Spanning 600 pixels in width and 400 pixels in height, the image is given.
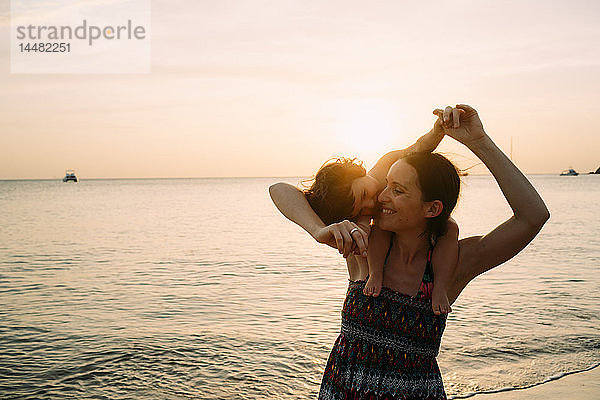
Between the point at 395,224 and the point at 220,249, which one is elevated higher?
the point at 395,224

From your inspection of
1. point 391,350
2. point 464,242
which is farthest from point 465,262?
point 391,350

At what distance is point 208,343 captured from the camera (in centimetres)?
995

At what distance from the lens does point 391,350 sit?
256 centimetres

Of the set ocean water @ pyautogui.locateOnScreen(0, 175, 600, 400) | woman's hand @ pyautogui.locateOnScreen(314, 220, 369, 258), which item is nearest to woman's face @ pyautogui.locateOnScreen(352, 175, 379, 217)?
woman's hand @ pyautogui.locateOnScreen(314, 220, 369, 258)

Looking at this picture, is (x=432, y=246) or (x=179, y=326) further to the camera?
(x=179, y=326)

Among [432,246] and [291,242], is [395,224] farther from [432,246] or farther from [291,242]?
[291,242]

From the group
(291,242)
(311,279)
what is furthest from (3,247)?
(311,279)

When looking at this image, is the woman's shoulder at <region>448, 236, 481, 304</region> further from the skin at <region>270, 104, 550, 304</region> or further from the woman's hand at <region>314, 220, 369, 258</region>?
the woman's hand at <region>314, 220, 369, 258</region>

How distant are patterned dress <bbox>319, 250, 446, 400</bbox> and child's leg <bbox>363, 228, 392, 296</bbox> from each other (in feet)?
0.23

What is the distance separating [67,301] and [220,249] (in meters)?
10.1

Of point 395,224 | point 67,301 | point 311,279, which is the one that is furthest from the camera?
point 311,279

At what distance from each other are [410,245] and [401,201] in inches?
9.1

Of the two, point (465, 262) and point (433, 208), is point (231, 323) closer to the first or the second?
point (465, 262)

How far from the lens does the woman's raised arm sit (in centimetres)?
248
